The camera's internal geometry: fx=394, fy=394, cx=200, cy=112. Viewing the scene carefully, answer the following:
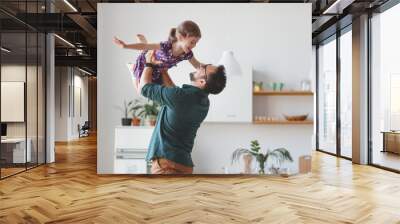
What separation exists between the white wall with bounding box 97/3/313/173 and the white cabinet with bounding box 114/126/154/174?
0.16 meters

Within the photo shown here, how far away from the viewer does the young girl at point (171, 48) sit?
621cm

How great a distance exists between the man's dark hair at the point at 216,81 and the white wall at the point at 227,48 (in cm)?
29

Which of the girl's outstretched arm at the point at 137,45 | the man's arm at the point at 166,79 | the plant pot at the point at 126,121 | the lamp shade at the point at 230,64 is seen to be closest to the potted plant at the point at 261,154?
the lamp shade at the point at 230,64

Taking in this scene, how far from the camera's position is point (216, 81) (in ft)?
20.4

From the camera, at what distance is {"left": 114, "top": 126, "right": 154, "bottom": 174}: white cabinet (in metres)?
6.19

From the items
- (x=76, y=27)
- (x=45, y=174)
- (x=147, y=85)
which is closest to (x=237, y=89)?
(x=147, y=85)

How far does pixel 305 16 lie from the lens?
630 centimetres

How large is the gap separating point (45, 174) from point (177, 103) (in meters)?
2.56

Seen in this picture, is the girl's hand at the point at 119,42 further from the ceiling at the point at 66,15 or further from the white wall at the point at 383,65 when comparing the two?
the white wall at the point at 383,65

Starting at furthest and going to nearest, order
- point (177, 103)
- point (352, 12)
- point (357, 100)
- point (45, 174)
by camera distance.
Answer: point (357, 100)
point (352, 12)
point (45, 174)
point (177, 103)

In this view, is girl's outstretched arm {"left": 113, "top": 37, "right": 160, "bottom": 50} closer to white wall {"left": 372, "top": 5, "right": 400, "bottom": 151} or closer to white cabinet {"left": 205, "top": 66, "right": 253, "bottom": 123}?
white cabinet {"left": 205, "top": 66, "right": 253, "bottom": 123}

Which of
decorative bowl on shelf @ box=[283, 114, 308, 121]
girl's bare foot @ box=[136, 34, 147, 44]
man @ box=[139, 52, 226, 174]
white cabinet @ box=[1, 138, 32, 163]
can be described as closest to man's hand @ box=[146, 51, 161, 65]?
man @ box=[139, 52, 226, 174]

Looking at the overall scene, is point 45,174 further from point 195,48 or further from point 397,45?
point 397,45

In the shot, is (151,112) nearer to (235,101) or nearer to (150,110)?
(150,110)
